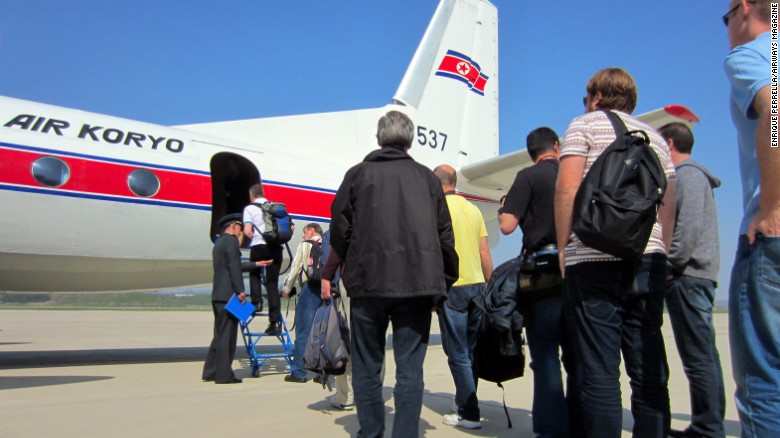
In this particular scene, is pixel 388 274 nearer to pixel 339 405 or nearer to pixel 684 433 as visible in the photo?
pixel 339 405

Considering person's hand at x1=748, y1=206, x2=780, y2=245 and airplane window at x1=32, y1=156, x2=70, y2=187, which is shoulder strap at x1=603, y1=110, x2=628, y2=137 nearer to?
person's hand at x1=748, y1=206, x2=780, y2=245

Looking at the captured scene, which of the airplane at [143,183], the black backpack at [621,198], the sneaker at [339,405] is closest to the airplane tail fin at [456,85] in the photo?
the airplane at [143,183]

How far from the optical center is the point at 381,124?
3.17 m

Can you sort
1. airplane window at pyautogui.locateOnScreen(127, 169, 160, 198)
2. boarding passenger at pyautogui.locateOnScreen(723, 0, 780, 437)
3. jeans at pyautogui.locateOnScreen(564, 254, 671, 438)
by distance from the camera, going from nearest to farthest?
boarding passenger at pyautogui.locateOnScreen(723, 0, 780, 437), jeans at pyautogui.locateOnScreen(564, 254, 671, 438), airplane window at pyautogui.locateOnScreen(127, 169, 160, 198)

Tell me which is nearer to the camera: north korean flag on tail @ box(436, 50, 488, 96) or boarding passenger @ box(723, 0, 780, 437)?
boarding passenger @ box(723, 0, 780, 437)

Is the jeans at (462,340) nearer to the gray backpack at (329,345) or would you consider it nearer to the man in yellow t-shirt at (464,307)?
the man in yellow t-shirt at (464,307)

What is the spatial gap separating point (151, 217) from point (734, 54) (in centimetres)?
645

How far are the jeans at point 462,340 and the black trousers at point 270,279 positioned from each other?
10.4 feet

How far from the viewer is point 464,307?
4070 mm

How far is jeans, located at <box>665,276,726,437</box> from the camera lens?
3.36 m

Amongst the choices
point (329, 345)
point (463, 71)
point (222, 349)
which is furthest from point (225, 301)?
point (463, 71)

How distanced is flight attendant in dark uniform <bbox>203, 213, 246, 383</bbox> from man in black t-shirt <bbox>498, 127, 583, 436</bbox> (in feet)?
10.6

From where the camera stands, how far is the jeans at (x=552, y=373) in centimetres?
327

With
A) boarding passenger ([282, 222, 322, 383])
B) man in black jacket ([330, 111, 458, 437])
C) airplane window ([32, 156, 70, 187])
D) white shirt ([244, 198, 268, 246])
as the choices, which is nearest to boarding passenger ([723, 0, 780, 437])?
man in black jacket ([330, 111, 458, 437])
